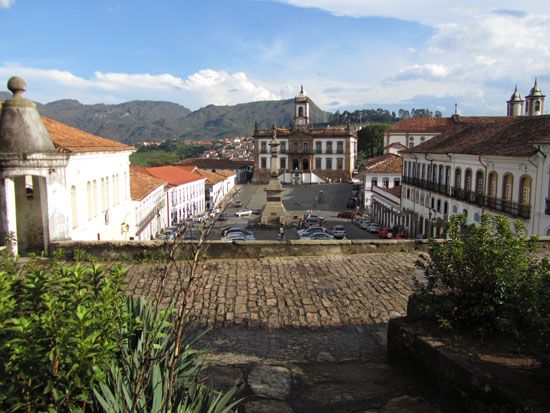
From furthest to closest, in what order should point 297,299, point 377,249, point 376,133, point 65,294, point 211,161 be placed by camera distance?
point 376,133, point 211,161, point 377,249, point 297,299, point 65,294

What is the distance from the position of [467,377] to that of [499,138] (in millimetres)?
25215

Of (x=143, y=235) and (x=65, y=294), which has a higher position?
(x=65, y=294)

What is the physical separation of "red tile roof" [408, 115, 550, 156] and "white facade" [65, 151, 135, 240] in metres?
17.5

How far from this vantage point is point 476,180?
26828mm

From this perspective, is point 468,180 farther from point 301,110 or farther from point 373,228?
point 301,110

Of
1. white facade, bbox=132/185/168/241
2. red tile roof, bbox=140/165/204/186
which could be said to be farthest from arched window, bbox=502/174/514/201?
red tile roof, bbox=140/165/204/186

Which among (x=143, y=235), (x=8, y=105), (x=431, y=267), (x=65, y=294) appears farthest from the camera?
(x=143, y=235)

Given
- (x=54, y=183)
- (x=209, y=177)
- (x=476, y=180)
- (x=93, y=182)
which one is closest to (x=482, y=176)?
(x=476, y=180)

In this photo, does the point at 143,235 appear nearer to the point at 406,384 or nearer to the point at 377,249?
the point at 377,249

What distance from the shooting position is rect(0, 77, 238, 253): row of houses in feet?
32.5

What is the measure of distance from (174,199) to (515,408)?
44.6 meters

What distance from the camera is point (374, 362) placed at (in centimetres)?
595

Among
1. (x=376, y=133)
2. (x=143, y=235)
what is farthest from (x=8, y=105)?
(x=376, y=133)

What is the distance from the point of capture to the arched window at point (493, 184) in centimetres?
2462
